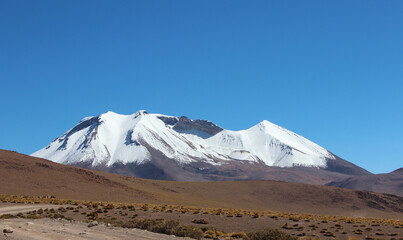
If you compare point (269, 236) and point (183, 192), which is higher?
point (183, 192)

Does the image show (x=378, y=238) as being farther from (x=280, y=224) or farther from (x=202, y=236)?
(x=202, y=236)

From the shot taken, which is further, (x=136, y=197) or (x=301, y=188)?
(x=301, y=188)

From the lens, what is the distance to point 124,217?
1422 inches

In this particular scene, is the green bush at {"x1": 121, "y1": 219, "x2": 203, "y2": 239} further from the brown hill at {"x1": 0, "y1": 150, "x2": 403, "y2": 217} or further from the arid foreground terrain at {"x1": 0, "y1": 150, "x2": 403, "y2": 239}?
the brown hill at {"x1": 0, "y1": 150, "x2": 403, "y2": 217}

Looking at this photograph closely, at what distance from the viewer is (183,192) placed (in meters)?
111

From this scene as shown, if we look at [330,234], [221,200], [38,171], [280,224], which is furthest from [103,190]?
[330,234]

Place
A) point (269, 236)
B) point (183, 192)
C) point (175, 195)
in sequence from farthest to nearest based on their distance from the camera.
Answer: point (183, 192)
point (175, 195)
point (269, 236)

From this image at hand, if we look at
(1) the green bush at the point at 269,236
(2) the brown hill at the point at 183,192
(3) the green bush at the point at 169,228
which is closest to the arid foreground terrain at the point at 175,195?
(2) the brown hill at the point at 183,192

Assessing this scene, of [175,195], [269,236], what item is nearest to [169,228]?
[269,236]

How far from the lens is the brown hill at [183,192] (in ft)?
276

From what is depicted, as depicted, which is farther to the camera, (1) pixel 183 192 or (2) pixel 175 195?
(1) pixel 183 192

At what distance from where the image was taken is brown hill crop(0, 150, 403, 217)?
84081 millimetres

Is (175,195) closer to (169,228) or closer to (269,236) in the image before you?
(169,228)

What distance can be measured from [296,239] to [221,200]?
84645 millimetres
